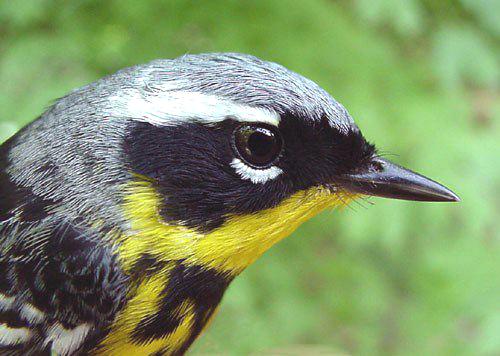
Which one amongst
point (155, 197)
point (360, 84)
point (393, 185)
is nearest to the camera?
point (155, 197)

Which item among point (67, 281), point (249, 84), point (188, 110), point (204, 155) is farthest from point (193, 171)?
point (67, 281)

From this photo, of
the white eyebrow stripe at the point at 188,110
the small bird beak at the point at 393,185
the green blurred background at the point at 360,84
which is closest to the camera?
the white eyebrow stripe at the point at 188,110

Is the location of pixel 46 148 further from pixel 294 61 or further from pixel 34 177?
pixel 294 61

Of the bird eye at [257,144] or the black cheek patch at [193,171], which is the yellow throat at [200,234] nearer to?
the black cheek patch at [193,171]

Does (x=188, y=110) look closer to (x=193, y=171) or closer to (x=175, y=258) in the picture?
(x=193, y=171)

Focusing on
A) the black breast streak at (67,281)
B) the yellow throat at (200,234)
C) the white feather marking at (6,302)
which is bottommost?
the white feather marking at (6,302)

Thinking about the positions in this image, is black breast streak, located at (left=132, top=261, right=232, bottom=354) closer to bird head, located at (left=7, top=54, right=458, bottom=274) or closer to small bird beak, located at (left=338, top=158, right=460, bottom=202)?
bird head, located at (left=7, top=54, right=458, bottom=274)

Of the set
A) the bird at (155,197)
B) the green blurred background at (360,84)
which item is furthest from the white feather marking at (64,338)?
the green blurred background at (360,84)
